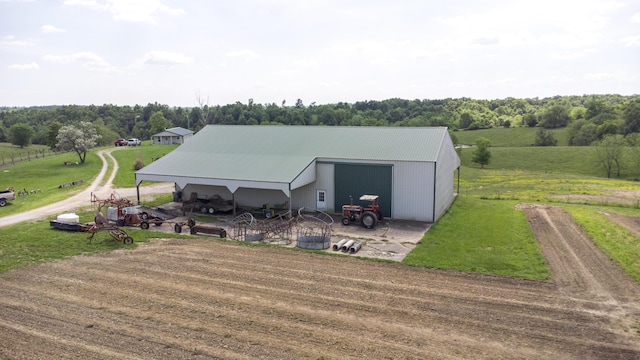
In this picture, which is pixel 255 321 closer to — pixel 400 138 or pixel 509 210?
pixel 400 138

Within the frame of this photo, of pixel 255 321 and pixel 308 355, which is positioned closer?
pixel 308 355

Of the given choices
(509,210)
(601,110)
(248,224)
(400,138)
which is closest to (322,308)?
(248,224)

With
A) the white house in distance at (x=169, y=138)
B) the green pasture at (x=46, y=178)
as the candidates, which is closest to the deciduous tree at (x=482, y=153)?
the white house in distance at (x=169, y=138)

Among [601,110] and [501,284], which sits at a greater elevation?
[601,110]

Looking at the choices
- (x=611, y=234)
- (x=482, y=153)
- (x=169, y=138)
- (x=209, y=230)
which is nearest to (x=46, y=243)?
(x=209, y=230)

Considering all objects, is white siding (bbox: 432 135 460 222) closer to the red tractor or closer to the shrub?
the red tractor

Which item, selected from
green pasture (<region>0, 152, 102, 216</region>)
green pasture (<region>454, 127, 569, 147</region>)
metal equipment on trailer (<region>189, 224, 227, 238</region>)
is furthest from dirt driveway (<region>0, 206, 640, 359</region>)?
green pasture (<region>454, 127, 569, 147</region>)
